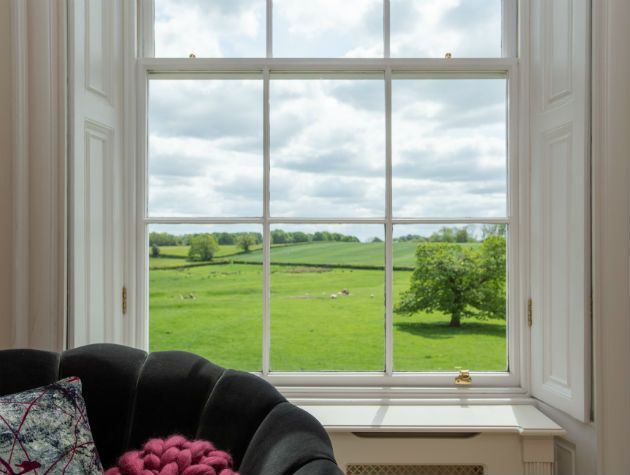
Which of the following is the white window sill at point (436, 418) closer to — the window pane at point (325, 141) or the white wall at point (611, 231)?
the white wall at point (611, 231)

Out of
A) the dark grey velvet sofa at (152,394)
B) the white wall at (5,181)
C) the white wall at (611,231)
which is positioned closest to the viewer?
the dark grey velvet sofa at (152,394)

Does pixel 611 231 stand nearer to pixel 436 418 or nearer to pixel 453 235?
pixel 453 235

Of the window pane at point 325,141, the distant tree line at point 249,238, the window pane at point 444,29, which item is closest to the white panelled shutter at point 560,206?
the window pane at point 444,29

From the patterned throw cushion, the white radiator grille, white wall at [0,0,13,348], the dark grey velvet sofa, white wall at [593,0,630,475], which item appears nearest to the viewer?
the patterned throw cushion

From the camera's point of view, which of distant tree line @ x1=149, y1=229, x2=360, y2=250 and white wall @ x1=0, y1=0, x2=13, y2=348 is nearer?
white wall @ x1=0, y1=0, x2=13, y2=348

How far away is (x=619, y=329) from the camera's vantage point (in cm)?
157

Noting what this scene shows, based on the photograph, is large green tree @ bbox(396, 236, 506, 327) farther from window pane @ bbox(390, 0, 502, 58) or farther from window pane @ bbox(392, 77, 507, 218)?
window pane @ bbox(390, 0, 502, 58)

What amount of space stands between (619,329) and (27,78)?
76.8 inches

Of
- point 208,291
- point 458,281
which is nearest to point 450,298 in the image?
point 458,281

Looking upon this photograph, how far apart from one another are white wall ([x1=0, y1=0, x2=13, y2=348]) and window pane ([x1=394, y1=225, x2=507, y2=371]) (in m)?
1.35

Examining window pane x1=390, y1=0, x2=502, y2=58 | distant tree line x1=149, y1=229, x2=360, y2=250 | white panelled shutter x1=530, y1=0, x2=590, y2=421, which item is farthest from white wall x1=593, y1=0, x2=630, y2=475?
distant tree line x1=149, y1=229, x2=360, y2=250

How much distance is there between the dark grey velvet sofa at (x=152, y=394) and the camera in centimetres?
136

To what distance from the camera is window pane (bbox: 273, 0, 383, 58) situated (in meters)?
2.11

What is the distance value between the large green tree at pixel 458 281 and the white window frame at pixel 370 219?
0.19ft
